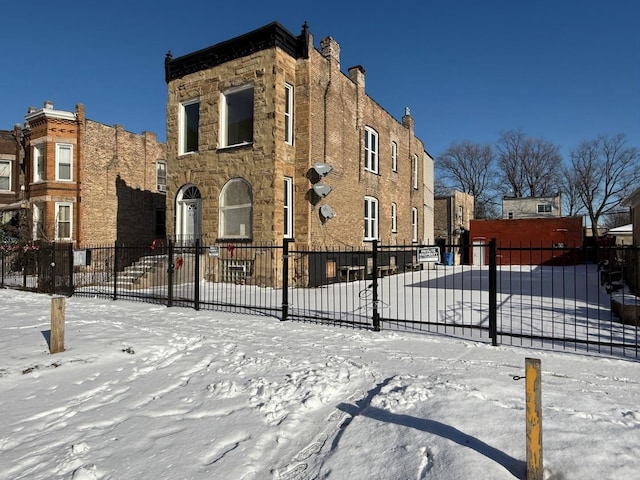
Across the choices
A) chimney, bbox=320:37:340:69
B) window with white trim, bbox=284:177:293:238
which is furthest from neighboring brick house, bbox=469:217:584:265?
window with white trim, bbox=284:177:293:238

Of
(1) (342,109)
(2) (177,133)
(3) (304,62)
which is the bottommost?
(2) (177,133)

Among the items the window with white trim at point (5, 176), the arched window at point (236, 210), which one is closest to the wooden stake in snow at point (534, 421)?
the arched window at point (236, 210)

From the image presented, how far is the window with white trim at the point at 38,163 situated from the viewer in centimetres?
2177

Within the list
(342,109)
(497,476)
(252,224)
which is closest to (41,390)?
(497,476)

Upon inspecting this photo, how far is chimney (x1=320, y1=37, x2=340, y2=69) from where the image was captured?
55.8 ft

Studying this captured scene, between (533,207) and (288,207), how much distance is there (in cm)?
3299

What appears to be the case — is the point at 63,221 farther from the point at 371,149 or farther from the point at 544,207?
the point at 544,207

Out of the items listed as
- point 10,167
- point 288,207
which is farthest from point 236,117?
point 10,167

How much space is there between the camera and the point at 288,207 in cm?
1584

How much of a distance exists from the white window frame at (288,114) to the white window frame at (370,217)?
20.3 ft

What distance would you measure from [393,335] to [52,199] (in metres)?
21.1

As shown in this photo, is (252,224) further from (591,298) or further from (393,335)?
(591,298)

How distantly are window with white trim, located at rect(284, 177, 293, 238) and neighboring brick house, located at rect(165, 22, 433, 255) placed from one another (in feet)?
0.13

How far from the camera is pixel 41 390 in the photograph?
15.6 ft
